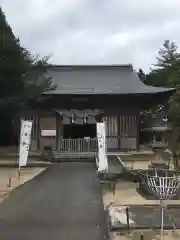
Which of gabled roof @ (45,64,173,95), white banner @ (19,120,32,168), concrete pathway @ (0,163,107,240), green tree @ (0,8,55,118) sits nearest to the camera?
concrete pathway @ (0,163,107,240)

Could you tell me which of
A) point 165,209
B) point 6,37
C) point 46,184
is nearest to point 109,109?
point 6,37

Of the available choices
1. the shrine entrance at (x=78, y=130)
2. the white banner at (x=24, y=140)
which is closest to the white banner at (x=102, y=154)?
the white banner at (x=24, y=140)

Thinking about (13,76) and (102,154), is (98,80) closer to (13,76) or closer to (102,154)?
(13,76)

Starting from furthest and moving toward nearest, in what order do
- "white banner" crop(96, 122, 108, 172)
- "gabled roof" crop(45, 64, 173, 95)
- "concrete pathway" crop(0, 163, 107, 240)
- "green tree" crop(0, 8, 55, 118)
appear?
1. "gabled roof" crop(45, 64, 173, 95)
2. "green tree" crop(0, 8, 55, 118)
3. "white banner" crop(96, 122, 108, 172)
4. "concrete pathway" crop(0, 163, 107, 240)

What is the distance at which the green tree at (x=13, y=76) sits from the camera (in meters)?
18.3

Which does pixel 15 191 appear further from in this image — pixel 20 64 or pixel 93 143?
pixel 93 143

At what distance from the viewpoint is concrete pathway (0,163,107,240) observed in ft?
21.7

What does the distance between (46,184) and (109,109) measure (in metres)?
13.9

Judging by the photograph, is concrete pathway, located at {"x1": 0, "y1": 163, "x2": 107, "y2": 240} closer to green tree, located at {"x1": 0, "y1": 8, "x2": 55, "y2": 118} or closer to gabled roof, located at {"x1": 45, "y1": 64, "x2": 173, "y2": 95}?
green tree, located at {"x1": 0, "y1": 8, "x2": 55, "y2": 118}

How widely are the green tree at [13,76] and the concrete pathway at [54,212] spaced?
260 inches

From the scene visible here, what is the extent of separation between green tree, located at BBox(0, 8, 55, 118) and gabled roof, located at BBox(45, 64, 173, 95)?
200 inches

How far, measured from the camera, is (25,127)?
16312mm

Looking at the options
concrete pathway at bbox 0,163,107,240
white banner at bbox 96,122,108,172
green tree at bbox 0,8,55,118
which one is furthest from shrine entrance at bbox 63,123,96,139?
concrete pathway at bbox 0,163,107,240

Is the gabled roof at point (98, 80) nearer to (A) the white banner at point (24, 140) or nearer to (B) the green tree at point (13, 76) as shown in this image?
(B) the green tree at point (13, 76)
